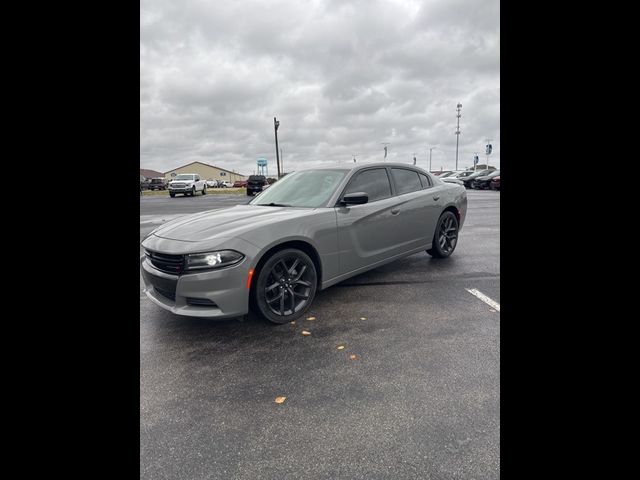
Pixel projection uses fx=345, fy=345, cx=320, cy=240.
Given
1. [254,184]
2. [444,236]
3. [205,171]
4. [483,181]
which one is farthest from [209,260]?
[205,171]

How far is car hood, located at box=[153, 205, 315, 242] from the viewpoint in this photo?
3.13 meters

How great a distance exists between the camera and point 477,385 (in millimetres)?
2262

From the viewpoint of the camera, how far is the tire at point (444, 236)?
5.34 metres

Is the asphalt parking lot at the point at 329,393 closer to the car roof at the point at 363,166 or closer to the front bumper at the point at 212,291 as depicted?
the front bumper at the point at 212,291

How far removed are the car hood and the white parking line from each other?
2139 mm

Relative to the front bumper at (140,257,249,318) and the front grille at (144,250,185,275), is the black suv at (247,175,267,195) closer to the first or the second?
the front grille at (144,250,185,275)

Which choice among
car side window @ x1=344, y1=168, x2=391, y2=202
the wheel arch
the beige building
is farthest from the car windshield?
the beige building

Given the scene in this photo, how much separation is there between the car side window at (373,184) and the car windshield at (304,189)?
0.18 metres

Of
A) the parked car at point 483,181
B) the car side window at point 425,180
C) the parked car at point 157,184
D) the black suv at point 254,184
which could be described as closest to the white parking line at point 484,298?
the car side window at point 425,180
